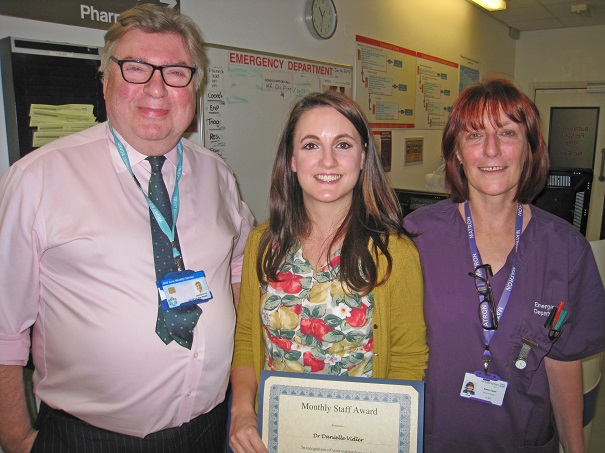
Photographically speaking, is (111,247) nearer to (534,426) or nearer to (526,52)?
(534,426)

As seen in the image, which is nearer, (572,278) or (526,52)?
(572,278)

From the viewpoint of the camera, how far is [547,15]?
670 cm

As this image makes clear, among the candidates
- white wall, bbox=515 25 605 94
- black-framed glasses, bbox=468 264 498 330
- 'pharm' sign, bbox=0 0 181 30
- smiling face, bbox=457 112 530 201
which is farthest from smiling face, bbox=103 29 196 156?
white wall, bbox=515 25 605 94

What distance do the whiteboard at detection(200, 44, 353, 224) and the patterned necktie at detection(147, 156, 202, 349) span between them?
134cm

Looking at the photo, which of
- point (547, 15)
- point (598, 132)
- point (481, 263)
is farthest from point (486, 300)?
point (598, 132)

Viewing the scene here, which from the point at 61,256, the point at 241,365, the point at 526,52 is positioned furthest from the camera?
the point at 526,52

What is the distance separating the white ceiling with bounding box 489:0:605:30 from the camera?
6.04 metres

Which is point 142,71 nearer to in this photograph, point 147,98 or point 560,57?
point 147,98

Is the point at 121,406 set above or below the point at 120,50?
below

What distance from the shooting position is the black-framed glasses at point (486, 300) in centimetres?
138

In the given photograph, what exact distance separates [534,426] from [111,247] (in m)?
1.38

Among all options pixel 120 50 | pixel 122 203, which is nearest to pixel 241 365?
pixel 122 203

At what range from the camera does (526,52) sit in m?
7.95

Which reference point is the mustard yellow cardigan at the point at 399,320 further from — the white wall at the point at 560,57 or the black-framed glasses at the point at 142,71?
the white wall at the point at 560,57
